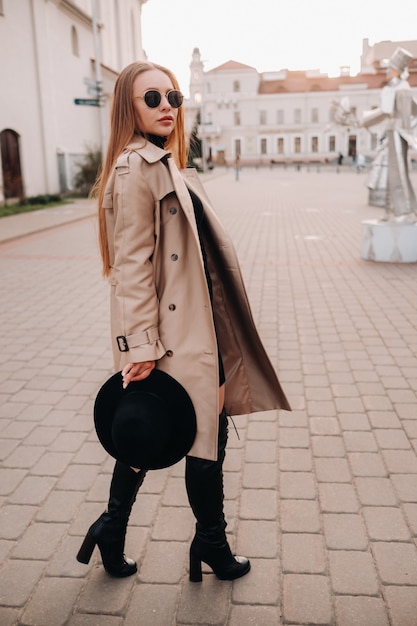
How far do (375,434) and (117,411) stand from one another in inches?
89.5

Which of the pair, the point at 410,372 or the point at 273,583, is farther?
the point at 410,372

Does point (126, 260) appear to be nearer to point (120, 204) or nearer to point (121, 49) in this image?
point (120, 204)

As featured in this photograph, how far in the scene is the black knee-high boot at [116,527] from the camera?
247 cm

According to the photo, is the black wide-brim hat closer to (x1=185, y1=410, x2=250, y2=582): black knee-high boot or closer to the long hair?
(x1=185, y1=410, x2=250, y2=582): black knee-high boot

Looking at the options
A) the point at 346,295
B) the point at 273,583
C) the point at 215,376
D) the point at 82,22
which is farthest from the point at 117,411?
the point at 82,22

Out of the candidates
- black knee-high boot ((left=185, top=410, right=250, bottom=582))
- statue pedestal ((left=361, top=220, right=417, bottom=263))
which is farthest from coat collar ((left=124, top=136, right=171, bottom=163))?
statue pedestal ((left=361, top=220, right=417, bottom=263))

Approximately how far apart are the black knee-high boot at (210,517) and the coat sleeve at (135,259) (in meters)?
0.48

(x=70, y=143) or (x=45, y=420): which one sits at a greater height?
(x=70, y=143)

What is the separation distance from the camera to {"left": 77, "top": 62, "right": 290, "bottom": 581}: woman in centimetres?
214

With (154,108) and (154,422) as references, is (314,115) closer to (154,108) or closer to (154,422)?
(154,108)

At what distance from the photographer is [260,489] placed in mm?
3340

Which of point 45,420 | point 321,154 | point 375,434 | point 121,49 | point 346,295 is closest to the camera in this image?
point 375,434

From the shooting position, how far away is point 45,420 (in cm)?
432

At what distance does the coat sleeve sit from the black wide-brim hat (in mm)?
122
